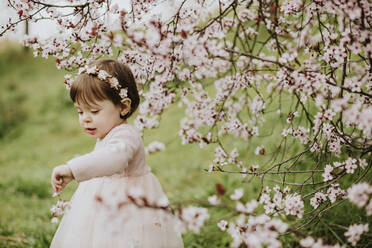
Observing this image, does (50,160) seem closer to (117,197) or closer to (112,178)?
(112,178)

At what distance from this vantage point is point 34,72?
1413cm

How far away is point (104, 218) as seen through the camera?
2.01 metres

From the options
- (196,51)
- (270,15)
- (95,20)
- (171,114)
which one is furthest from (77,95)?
(171,114)

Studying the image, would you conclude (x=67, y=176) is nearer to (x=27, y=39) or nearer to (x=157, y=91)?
(x=27, y=39)

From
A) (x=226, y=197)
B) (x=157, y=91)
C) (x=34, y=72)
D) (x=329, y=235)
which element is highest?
(x=34, y=72)

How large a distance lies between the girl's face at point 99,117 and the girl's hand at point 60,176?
0.47m

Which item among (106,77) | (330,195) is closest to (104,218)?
(106,77)

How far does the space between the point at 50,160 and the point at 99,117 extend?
16.9 feet

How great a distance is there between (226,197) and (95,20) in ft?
8.31

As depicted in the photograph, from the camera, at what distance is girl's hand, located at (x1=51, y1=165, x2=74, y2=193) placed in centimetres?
178

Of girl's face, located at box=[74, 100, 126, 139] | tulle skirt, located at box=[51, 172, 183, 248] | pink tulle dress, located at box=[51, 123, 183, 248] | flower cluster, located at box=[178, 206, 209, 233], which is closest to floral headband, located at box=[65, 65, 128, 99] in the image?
girl's face, located at box=[74, 100, 126, 139]

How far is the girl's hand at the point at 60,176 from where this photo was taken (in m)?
1.78

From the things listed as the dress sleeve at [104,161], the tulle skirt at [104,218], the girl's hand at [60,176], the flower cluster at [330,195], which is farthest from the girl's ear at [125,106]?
the flower cluster at [330,195]

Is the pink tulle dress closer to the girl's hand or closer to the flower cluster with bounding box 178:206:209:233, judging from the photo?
the girl's hand
